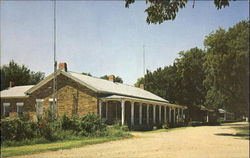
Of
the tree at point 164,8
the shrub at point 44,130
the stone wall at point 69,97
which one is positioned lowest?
the shrub at point 44,130

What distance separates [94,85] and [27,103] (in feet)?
29.6

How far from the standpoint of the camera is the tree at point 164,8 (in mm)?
6391

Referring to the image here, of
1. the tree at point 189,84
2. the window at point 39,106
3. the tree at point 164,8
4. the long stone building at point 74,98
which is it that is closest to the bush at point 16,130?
the tree at point 164,8

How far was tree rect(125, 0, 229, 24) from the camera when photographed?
639cm

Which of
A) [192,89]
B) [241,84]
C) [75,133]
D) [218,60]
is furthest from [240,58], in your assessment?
[192,89]

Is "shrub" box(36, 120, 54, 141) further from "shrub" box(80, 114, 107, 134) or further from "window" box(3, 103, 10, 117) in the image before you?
"window" box(3, 103, 10, 117)

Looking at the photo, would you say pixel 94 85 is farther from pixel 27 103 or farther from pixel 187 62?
pixel 187 62

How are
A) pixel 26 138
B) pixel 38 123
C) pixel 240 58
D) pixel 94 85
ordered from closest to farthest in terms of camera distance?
1. pixel 26 138
2. pixel 38 123
3. pixel 240 58
4. pixel 94 85

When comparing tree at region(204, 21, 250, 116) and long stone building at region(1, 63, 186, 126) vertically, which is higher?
tree at region(204, 21, 250, 116)

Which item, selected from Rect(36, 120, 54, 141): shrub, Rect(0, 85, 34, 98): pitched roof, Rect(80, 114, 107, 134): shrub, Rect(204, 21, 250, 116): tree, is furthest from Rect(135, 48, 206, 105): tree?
Rect(36, 120, 54, 141): shrub

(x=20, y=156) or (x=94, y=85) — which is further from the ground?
(x=94, y=85)

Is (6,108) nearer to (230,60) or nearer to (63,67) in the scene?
(63,67)

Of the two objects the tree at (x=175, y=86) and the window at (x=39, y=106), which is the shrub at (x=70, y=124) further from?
the tree at (x=175, y=86)

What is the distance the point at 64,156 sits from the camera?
12203 millimetres
